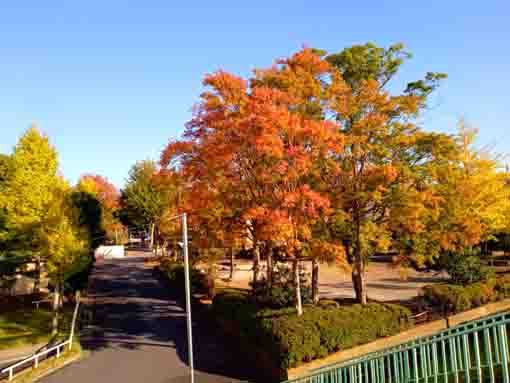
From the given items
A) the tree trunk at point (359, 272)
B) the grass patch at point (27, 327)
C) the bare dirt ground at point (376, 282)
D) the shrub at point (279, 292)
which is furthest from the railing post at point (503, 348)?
the grass patch at point (27, 327)

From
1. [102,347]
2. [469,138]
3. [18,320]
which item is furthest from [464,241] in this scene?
[18,320]

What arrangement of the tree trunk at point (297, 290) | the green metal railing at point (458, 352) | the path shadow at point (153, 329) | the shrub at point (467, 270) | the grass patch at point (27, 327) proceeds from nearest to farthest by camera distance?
1. the green metal railing at point (458, 352)
2. the tree trunk at point (297, 290)
3. the path shadow at point (153, 329)
4. the grass patch at point (27, 327)
5. the shrub at point (467, 270)

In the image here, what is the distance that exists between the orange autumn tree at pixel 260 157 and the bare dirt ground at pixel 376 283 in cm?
889

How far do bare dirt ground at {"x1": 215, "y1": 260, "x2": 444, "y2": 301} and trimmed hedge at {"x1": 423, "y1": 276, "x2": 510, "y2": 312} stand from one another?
10.4ft

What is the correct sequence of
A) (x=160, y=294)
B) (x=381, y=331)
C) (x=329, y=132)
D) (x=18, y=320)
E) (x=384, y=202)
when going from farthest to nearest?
(x=160, y=294) → (x=18, y=320) → (x=384, y=202) → (x=381, y=331) → (x=329, y=132)

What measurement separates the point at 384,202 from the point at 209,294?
14.4 m

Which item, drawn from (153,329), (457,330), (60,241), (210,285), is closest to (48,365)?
(153,329)

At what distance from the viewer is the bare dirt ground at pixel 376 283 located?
1073 inches

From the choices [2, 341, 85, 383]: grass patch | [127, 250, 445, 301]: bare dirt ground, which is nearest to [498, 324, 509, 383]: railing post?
→ [2, 341, 85, 383]: grass patch

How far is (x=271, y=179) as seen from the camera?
16000mm

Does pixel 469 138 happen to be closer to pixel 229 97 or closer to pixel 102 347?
pixel 229 97

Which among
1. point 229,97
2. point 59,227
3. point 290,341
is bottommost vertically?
point 290,341

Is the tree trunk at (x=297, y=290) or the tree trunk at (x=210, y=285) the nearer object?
the tree trunk at (x=297, y=290)

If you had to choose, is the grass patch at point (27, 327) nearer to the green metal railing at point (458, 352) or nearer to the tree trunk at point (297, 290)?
the tree trunk at point (297, 290)
